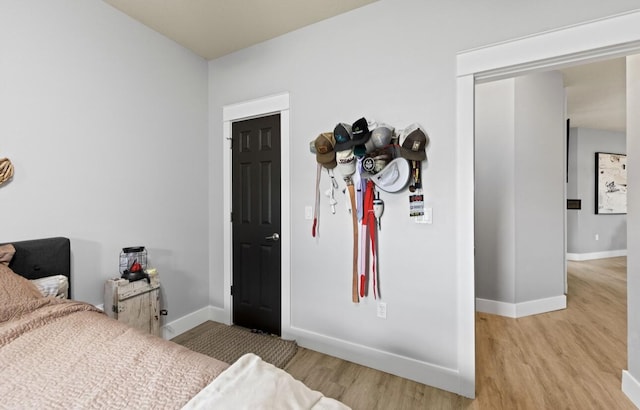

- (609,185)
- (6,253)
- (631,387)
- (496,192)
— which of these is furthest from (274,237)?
(609,185)

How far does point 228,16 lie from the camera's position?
223 cm

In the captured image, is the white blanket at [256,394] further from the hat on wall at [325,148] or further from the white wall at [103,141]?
the white wall at [103,141]

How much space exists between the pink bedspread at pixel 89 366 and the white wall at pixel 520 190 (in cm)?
325

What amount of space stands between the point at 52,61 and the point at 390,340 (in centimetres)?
306

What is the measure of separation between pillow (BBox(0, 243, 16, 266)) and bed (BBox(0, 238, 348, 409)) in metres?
0.32

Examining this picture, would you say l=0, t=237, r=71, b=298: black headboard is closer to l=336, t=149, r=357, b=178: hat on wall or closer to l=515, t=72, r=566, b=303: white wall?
l=336, t=149, r=357, b=178: hat on wall

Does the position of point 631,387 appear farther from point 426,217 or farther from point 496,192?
point 496,192

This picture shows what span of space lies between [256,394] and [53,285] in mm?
1659

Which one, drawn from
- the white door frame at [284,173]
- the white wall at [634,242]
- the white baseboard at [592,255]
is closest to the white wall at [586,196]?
the white baseboard at [592,255]

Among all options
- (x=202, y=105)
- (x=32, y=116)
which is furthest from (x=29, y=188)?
(x=202, y=105)

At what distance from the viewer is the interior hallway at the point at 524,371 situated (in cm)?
177

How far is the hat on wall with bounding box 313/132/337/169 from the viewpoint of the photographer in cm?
218

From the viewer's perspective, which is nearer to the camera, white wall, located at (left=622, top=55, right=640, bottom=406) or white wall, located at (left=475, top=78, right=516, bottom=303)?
white wall, located at (left=622, top=55, right=640, bottom=406)

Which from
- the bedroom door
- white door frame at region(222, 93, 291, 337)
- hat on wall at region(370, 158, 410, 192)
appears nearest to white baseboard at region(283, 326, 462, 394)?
white door frame at region(222, 93, 291, 337)
